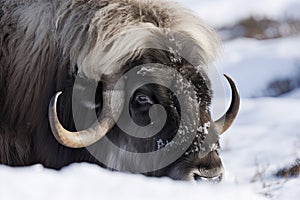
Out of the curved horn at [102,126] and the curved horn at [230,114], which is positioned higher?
the curved horn at [102,126]

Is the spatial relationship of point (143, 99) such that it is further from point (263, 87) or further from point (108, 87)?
point (263, 87)

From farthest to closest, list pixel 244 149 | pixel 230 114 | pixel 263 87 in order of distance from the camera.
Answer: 1. pixel 263 87
2. pixel 244 149
3. pixel 230 114

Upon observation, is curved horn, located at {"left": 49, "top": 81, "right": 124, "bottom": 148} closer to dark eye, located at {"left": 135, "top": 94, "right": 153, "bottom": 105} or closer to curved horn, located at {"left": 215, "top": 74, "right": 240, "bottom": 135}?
dark eye, located at {"left": 135, "top": 94, "right": 153, "bottom": 105}

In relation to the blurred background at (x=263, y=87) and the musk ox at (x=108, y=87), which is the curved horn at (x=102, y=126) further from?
the blurred background at (x=263, y=87)

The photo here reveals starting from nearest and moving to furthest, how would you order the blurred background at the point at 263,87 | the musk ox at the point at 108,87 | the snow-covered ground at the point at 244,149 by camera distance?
the snow-covered ground at the point at 244,149, the musk ox at the point at 108,87, the blurred background at the point at 263,87

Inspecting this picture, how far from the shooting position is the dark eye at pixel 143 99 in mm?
3387

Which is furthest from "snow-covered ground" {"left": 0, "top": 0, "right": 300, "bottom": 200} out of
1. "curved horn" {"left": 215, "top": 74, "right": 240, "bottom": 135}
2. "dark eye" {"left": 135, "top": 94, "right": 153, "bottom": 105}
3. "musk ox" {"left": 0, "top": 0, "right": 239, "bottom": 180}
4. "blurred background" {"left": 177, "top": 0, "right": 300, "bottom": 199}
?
"dark eye" {"left": 135, "top": 94, "right": 153, "bottom": 105}

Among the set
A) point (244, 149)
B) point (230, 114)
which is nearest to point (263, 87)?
point (244, 149)

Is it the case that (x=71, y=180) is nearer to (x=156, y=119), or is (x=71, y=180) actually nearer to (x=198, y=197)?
(x=198, y=197)

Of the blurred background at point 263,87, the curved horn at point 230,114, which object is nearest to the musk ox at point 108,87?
the curved horn at point 230,114

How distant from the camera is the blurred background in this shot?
181 inches

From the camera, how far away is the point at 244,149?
17.7 feet

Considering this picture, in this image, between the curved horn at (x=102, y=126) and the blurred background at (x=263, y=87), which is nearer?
the curved horn at (x=102, y=126)

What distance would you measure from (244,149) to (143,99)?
2.11 m
